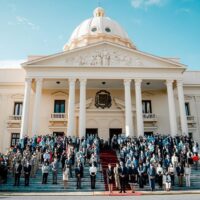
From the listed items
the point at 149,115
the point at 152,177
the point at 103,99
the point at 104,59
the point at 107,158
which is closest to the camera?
the point at 152,177

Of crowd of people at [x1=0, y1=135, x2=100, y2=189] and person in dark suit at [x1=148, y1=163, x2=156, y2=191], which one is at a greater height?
crowd of people at [x1=0, y1=135, x2=100, y2=189]

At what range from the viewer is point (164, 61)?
25375 mm

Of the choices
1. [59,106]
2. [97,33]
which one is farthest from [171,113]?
[97,33]

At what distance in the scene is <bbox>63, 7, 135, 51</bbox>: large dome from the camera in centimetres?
3831

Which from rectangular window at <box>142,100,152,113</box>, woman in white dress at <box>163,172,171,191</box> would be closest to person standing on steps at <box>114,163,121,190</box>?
woman in white dress at <box>163,172,171,191</box>

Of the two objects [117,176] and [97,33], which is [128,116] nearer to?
[117,176]

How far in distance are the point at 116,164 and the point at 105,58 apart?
46.5 ft

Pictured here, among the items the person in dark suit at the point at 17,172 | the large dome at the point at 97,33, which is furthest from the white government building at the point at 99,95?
the large dome at the point at 97,33

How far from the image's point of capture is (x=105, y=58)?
25312 millimetres

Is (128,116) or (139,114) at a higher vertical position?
(139,114)

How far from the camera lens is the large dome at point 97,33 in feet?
126

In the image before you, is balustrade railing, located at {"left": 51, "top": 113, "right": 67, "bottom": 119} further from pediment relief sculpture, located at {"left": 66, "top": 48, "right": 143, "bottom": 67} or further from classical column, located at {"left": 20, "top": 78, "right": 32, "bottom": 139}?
pediment relief sculpture, located at {"left": 66, "top": 48, "right": 143, "bottom": 67}

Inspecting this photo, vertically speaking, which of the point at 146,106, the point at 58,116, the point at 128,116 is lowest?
the point at 128,116

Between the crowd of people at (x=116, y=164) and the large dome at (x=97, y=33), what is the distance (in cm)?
2127
